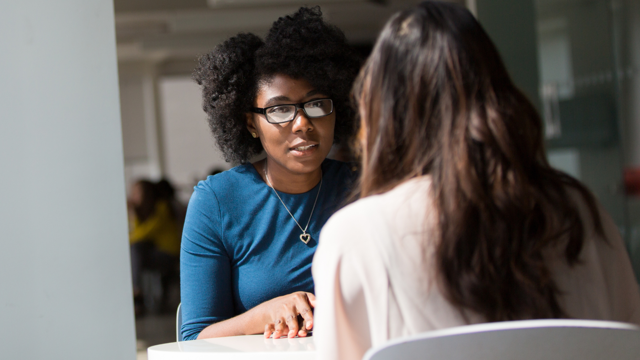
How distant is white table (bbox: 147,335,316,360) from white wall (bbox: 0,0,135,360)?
1.07 ft

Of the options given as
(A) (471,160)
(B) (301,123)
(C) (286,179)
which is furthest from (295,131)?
(A) (471,160)

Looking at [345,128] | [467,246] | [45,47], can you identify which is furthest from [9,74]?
[467,246]

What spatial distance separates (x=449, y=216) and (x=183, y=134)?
450 inches

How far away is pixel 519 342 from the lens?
74 cm

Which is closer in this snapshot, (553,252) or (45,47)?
(553,252)

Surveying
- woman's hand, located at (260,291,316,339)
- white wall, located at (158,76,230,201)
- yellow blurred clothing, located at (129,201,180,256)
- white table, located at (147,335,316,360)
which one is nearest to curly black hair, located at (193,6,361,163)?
woman's hand, located at (260,291,316,339)

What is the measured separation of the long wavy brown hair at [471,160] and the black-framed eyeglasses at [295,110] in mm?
726

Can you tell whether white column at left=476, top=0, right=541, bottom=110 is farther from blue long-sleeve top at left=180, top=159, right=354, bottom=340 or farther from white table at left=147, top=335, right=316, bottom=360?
white table at left=147, top=335, right=316, bottom=360

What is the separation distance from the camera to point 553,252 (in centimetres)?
84

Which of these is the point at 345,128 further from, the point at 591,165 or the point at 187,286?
the point at 591,165

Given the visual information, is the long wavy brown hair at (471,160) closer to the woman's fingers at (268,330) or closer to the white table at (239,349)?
the white table at (239,349)

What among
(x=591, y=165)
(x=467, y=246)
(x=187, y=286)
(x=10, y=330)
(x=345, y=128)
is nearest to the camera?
(x=467, y=246)

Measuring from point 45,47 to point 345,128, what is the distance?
0.98 m

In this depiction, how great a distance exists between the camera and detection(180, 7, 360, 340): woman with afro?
5.10ft
